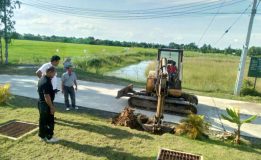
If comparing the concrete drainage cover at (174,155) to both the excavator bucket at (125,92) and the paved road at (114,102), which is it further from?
the excavator bucket at (125,92)

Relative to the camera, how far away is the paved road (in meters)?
8.06

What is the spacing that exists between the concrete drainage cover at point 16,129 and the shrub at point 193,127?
3.62m

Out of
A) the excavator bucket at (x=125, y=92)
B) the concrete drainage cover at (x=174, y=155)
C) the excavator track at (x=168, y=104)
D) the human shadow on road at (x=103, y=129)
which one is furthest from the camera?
the excavator bucket at (x=125, y=92)

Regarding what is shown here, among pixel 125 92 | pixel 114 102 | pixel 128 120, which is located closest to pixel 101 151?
pixel 128 120

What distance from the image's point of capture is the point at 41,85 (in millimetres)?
5168

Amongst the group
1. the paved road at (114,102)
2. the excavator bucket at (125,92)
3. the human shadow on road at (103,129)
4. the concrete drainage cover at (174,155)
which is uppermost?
the excavator bucket at (125,92)

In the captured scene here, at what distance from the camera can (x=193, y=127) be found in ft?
20.7

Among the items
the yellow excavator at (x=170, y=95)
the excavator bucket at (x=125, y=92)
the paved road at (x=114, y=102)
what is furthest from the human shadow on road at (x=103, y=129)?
the excavator bucket at (x=125, y=92)

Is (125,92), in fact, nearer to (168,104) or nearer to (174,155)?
(168,104)

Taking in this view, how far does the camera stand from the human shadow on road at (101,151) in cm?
503

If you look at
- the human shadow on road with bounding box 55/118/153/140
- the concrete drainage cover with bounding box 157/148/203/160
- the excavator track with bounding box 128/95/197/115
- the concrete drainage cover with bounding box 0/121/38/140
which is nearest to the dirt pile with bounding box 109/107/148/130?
the human shadow on road with bounding box 55/118/153/140

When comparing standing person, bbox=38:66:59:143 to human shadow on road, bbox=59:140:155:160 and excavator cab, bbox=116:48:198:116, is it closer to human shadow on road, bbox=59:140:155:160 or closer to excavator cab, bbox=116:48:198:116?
human shadow on road, bbox=59:140:155:160

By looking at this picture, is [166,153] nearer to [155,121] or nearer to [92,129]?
[155,121]

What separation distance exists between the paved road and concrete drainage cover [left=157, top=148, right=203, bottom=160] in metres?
2.59
